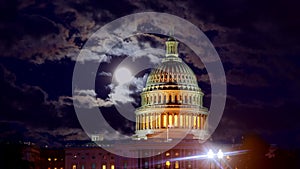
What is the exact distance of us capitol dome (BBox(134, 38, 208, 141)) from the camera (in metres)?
146

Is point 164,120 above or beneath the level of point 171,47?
beneath

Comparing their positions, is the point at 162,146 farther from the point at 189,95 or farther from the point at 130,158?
the point at 189,95

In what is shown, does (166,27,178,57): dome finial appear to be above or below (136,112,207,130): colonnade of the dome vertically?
above

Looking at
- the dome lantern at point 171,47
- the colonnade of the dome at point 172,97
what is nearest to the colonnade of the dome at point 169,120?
the colonnade of the dome at point 172,97

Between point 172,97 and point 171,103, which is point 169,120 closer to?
point 171,103

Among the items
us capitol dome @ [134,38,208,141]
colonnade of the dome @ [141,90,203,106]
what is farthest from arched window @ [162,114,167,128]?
colonnade of the dome @ [141,90,203,106]

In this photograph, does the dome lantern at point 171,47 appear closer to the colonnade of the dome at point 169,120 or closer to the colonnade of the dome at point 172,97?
the colonnade of the dome at point 172,97

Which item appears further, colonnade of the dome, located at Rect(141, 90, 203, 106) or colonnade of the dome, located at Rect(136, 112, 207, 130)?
colonnade of the dome, located at Rect(141, 90, 203, 106)

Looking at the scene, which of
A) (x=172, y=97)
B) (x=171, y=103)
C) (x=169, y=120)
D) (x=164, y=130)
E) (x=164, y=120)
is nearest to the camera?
(x=164, y=130)

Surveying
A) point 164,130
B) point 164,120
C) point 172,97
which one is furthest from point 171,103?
point 164,130

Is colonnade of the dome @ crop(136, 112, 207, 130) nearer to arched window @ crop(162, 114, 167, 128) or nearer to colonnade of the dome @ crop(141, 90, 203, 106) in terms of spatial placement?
arched window @ crop(162, 114, 167, 128)

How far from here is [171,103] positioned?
147000mm

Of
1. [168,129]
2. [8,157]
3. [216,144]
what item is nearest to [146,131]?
[168,129]

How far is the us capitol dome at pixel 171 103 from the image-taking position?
146 m
